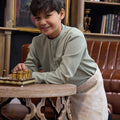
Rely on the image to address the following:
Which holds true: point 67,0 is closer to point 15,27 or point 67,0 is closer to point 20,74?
point 15,27

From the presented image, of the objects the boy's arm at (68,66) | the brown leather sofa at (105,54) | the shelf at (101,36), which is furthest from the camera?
the shelf at (101,36)

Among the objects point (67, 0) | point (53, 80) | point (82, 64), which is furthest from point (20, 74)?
point (67, 0)

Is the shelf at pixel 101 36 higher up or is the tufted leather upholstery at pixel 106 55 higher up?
the shelf at pixel 101 36

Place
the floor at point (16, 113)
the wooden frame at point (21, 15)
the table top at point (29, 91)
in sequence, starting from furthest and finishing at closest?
the wooden frame at point (21, 15) → the floor at point (16, 113) → the table top at point (29, 91)

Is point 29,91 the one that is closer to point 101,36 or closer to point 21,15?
point 21,15

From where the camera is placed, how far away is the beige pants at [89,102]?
166 cm

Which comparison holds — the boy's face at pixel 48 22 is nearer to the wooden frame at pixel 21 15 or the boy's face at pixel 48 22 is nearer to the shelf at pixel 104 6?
the wooden frame at pixel 21 15

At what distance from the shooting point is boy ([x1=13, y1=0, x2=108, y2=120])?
1.44 metres

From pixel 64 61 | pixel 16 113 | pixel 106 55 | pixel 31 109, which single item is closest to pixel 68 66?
pixel 64 61

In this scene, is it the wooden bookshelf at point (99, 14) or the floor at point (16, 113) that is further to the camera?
the wooden bookshelf at point (99, 14)

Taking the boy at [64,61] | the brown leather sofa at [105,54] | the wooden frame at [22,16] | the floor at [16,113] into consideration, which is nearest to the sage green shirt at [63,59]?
the boy at [64,61]

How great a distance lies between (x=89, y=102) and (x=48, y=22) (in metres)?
0.56

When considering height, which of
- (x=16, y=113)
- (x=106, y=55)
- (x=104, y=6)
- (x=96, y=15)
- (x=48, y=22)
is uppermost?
(x=104, y=6)

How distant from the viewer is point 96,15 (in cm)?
393
